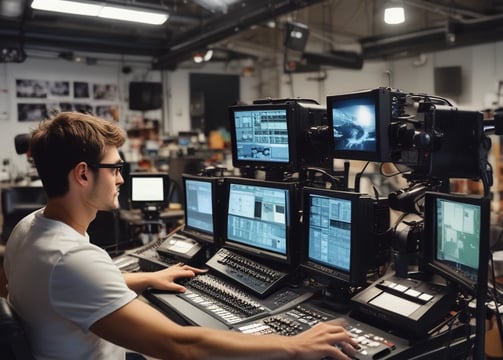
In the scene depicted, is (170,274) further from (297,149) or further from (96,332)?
(96,332)

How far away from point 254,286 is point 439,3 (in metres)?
5.28

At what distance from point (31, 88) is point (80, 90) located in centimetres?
78

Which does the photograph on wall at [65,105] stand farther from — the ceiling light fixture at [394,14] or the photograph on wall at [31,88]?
the ceiling light fixture at [394,14]

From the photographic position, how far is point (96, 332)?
4.25 ft

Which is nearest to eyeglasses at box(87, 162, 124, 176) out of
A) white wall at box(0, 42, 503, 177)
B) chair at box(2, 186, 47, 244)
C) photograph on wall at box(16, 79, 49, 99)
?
chair at box(2, 186, 47, 244)

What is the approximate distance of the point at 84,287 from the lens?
50.6 inches

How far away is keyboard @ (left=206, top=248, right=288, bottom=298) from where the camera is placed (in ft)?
6.90

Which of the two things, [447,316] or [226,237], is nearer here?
[447,316]

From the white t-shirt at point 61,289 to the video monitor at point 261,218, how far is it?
3.03ft

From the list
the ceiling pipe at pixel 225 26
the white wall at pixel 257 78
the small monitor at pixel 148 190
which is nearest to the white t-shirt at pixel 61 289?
the small monitor at pixel 148 190

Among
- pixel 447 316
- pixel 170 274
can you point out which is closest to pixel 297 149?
pixel 170 274

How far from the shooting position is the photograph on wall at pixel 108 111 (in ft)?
28.6

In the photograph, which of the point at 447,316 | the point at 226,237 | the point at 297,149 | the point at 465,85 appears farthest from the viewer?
the point at 465,85

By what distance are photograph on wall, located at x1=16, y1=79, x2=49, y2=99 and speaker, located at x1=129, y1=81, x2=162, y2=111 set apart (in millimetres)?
1344
